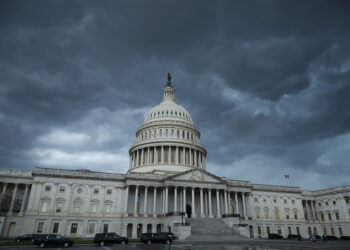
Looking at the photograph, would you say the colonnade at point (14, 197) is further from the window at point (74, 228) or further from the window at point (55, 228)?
the window at point (74, 228)

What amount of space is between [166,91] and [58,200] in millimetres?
57023

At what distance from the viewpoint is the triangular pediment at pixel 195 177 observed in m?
60.4

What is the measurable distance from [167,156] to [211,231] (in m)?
31.6

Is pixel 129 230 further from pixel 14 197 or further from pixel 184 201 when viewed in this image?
pixel 14 197

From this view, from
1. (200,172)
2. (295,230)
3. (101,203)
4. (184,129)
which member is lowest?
(295,230)

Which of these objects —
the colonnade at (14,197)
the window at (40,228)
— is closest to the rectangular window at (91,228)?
the window at (40,228)

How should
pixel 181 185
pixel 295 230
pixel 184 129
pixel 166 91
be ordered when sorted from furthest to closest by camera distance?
pixel 166 91 → pixel 184 129 → pixel 295 230 → pixel 181 185

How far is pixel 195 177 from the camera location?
2425 inches

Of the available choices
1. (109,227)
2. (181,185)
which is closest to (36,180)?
(109,227)

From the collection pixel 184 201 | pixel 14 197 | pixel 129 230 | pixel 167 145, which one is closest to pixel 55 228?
pixel 14 197

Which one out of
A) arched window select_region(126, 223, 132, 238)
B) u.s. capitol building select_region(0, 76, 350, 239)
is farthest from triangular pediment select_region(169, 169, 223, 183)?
arched window select_region(126, 223, 132, 238)

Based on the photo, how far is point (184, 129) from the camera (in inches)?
3290

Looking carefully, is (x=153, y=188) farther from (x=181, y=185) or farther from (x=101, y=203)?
(x=101, y=203)

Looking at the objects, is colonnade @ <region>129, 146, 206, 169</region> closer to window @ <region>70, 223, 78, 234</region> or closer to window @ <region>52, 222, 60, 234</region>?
window @ <region>70, 223, 78, 234</region>
